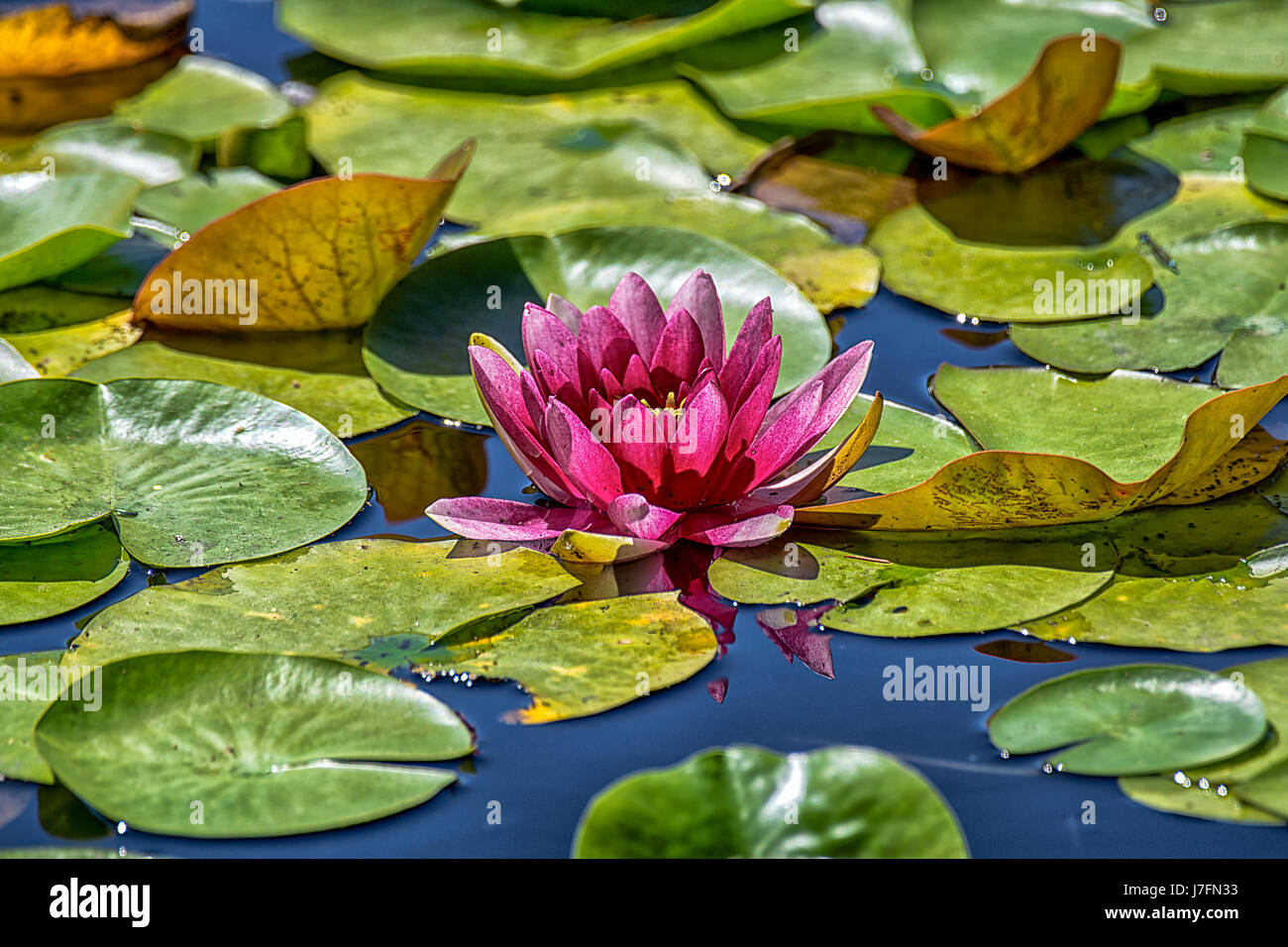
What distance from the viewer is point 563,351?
2.16 metres

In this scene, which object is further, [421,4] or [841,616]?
[421,4]

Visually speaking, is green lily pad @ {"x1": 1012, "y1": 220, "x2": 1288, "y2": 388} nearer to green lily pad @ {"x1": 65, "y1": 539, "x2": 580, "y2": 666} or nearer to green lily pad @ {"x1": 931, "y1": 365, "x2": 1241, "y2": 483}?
green lily pad @ {"x1": 931, "y1": 365, "x2": 1241, "y2": 483}

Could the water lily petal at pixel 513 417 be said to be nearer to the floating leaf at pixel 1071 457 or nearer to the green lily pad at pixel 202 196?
the floating leaf at pixel 1071 457

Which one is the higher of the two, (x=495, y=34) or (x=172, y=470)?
(x=495, y=34)

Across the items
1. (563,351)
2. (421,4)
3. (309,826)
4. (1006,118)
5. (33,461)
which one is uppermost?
(421,4)

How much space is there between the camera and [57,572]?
205 centimetres

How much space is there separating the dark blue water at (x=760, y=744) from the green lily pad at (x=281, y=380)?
54 cm

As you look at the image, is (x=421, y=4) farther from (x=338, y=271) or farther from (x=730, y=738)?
(x=730, y=738)

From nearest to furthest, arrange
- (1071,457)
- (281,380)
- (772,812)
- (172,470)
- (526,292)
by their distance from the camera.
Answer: (772,812) → (1071,457) → (172,470) → (281,380) → (526,292)

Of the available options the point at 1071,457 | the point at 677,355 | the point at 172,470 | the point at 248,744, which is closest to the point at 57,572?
the point at 172,470

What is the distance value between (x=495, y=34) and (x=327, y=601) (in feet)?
8.04

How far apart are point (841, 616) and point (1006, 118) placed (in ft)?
5.56

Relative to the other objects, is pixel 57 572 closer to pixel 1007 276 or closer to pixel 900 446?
pixel 900 446
